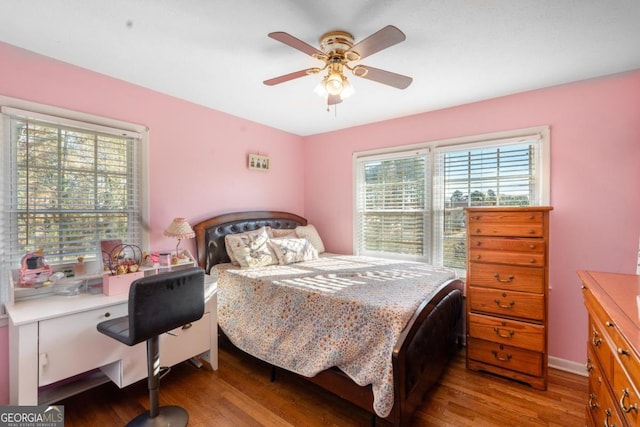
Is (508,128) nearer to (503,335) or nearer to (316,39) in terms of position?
(503,335)

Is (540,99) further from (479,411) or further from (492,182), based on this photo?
(479,411)

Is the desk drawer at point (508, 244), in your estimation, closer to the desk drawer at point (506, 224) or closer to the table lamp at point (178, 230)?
the desk drawer at point (506, 224)

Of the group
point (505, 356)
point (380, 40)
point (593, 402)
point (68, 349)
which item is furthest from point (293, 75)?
point (505, 356)

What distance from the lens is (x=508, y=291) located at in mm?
2350

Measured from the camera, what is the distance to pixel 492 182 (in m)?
2.94

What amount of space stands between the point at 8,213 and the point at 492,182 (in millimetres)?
3984

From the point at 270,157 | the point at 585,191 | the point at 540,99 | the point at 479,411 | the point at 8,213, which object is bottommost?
the point at 479,411

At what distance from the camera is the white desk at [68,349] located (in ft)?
5.41

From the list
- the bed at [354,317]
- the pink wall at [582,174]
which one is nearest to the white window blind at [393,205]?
the bed at [354,317]

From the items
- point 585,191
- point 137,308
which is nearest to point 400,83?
point 585,191

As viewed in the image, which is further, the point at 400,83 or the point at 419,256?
the point at 419,256

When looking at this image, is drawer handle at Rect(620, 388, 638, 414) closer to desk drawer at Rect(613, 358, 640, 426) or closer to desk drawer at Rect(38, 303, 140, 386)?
desk drawer at Rect(613, 358, 640, 426)

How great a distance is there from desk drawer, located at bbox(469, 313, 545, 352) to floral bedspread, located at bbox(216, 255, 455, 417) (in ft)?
1.42

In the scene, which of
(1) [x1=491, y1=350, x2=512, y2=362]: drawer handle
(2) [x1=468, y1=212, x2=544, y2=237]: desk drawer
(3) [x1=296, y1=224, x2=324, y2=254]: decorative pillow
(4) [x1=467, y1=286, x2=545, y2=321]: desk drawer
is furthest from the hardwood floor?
(3) [x1=296, y1=224, x2=324, y2=254]: decorative pillow
